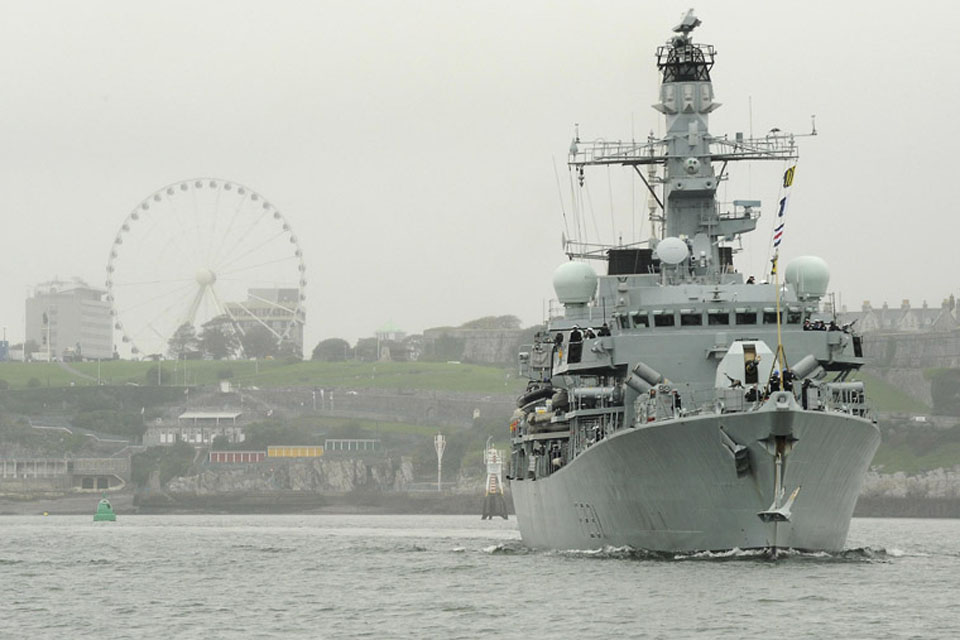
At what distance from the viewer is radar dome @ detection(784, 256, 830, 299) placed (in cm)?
5891

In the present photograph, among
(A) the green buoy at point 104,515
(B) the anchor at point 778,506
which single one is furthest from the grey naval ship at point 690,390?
(A) the green buoy at point 104,515

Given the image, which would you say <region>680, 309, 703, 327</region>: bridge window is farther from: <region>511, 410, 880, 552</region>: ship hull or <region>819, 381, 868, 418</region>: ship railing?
<region>511, 410, 880, 552</region>: ship hull

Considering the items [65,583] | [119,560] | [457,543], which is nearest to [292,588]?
[65,583]

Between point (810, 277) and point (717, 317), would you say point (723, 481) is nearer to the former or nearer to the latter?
point (717, 317)

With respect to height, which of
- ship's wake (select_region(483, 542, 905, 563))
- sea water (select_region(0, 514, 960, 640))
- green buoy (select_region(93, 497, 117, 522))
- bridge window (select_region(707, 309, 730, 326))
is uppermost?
bridge window (select_region(707, 309, 730, 326))

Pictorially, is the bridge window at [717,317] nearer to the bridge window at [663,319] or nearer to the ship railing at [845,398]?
the bridge window at [663,319]

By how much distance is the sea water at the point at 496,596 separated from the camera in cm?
3938

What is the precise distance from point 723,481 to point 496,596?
6972mm

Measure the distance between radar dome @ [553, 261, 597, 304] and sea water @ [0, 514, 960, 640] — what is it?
861 centimetres

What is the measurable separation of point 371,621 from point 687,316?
700 inches

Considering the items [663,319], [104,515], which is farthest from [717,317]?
[104,515]

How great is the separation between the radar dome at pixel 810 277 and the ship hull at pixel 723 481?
6.95 metres

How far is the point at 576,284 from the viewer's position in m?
63.5

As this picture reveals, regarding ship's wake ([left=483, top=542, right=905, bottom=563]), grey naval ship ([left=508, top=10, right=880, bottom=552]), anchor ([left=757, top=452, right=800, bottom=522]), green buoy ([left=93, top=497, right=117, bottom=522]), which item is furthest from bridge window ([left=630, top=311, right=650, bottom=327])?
green buoy ([left=93, top=497, right=117, bottom=522])
